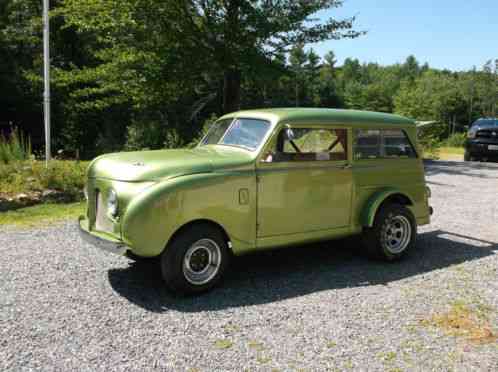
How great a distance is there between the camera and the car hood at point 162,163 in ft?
14.9

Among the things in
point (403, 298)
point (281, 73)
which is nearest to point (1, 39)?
point (281, 73)

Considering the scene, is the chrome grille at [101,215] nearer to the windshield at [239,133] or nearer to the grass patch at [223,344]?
the windshield at [239,133]

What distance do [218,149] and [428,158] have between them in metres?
17.9

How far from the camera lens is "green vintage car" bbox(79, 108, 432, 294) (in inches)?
176

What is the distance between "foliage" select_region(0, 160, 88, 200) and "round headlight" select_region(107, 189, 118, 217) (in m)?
5.39

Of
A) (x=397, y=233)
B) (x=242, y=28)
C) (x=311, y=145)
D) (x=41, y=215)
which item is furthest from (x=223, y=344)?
(x=242, y=28)

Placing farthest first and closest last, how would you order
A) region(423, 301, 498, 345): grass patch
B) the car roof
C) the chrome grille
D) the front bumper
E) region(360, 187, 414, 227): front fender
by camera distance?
region(360, 187, 414, 227): front fender, the car roof, the chrome grille, the front bumper, region(423, 301, 498, 345): grass patch

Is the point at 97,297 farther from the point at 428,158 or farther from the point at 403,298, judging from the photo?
the point at 428,158

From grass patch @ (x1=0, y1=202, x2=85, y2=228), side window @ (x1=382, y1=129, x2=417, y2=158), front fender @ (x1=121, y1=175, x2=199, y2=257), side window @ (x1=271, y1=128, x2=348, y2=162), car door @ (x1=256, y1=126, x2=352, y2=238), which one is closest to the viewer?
front fender @ (x1=121, y1=175, x2=199, y2=257)

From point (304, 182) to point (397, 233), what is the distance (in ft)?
5.58

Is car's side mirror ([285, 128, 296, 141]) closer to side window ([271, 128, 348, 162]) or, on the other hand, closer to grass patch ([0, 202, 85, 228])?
side window ([271, 128, 348, 162])

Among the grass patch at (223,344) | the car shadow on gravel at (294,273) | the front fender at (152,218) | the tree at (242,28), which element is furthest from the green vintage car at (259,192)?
the tree at (242,28)

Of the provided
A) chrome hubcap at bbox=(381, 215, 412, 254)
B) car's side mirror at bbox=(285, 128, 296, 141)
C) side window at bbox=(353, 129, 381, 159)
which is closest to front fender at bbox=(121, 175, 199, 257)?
car's side mirror at bbox=(285, 128, 296, 141)

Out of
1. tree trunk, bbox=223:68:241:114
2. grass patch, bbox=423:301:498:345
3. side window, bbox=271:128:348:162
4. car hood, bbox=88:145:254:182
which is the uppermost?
tree trunk, bbox=223:68:241:114
